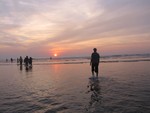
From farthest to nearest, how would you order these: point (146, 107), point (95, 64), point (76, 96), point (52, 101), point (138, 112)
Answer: point (95, 64) → point (76, 96) → point (52, 101) → point (146, 107) → point (138, 112)

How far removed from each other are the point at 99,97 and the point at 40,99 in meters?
2.49

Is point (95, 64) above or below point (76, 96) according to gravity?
above

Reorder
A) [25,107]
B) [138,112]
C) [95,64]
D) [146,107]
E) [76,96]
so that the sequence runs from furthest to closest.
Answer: [95,64], [76,96], [25,107], [146,107], [138,112]

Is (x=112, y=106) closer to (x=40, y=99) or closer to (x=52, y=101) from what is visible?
(x=52, y=101)

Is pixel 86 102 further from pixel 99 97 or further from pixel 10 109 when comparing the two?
pixel 10 109

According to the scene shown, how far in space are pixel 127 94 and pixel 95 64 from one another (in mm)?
8686

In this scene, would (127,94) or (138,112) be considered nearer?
(138,112)

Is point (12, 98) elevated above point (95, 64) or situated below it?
below

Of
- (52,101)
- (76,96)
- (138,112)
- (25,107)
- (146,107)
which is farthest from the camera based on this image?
(76,96)

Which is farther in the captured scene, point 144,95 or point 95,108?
point 144,95

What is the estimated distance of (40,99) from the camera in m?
9.70

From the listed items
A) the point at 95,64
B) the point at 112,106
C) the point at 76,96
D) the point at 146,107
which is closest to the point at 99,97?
the point at 76,96

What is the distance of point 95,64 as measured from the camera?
18.8 m

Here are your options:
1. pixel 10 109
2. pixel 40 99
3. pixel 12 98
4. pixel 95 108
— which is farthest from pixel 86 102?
pixel 12 98
